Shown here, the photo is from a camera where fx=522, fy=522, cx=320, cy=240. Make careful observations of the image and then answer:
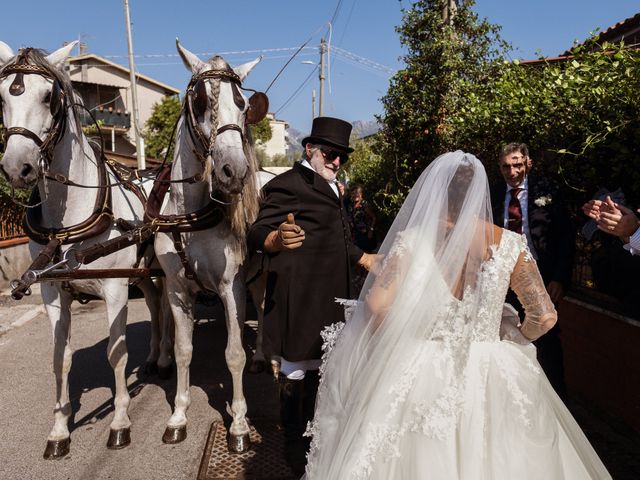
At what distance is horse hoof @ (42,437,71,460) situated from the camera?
359 cm

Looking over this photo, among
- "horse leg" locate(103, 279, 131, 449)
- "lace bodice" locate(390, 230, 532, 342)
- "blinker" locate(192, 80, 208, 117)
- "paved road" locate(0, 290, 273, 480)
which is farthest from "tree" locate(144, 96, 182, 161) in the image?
"lace bodice" locate(390, 230, 532, 342)

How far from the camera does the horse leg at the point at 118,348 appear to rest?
3605 millimetres

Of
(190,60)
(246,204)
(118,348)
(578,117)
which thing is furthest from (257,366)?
(578,117)

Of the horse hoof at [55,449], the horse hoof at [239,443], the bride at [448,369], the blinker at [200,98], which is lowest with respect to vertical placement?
the horse hoof at [55,449]

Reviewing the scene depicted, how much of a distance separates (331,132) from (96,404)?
317cm

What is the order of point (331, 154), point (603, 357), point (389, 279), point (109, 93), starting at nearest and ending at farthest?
point (389, 279)
point (331, 154)
point (603, 357)
point (109, 93)

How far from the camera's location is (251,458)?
3574 mm

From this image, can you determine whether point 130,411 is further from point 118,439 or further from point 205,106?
point 205,106

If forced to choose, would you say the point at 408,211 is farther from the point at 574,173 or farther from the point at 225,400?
the point at 225,400

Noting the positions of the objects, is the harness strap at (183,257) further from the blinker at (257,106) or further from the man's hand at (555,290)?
the man's hand at (555,290)

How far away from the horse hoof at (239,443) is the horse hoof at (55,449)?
3.74ft

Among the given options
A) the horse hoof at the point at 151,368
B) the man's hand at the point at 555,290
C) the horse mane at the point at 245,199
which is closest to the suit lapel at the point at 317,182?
the horse mane at the point at 245,199

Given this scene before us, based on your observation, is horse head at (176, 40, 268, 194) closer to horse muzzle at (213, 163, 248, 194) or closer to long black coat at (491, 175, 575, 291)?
horse muzzle at (213, 163, 248, 194)

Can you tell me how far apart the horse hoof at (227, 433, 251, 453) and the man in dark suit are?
214 centimetres
